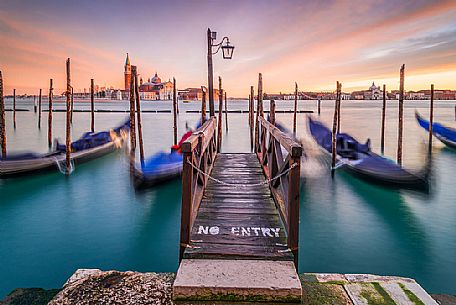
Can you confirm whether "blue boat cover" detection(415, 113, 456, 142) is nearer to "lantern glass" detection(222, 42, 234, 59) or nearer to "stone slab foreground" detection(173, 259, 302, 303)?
"lantern glass" detection(222, 42, 234, 59)

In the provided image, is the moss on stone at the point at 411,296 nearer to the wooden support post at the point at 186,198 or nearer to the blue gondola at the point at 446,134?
the wooden support post at the point at 186,198

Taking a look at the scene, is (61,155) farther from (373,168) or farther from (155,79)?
(155,79)

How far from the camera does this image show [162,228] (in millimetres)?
6715

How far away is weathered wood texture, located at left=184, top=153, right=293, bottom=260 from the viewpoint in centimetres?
298

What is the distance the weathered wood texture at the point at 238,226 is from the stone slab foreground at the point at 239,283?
0.61 feet

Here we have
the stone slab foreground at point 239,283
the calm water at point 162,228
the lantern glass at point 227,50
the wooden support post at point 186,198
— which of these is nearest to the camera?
the stone slab foreground at point 239,283

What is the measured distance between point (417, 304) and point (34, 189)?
9000 millimetres

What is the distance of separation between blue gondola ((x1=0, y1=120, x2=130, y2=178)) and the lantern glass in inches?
223

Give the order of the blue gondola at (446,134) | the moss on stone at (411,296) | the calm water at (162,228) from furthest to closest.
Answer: the blue gondola at (446,134), the calm water at (162,228), the moss on stone at (411,296)

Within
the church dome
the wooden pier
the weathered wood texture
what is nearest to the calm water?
the weathered wood texture

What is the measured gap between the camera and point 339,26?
13.3m

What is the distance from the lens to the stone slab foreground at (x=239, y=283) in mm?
2496

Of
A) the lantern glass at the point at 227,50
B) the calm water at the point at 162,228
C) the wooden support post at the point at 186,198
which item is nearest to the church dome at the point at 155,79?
the calm water at the point at 162,228

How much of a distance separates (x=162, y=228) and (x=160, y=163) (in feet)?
5.93
